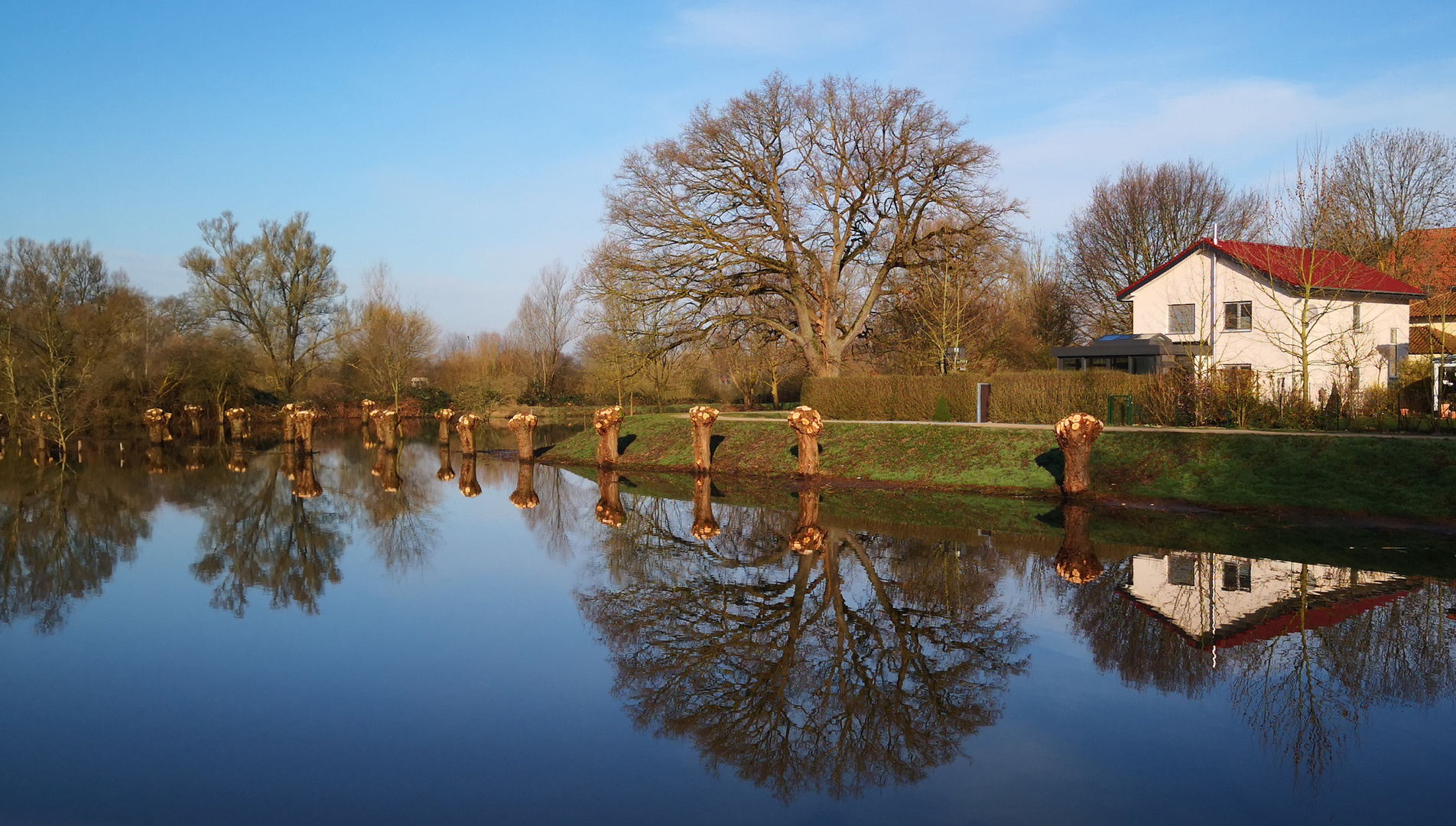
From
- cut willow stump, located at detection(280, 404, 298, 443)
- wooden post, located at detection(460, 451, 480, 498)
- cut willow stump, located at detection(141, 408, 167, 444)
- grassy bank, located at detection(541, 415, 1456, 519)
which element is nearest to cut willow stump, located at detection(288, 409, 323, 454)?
cut willow stump, located at detection(280, 404, 298, 443)

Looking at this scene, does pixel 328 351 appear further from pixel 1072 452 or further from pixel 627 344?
pixel 1072 452

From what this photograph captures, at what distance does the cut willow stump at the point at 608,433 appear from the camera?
26.6 meters

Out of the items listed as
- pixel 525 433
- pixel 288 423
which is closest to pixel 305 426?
pixel 288 423

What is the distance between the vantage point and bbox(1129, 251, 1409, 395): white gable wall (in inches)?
1228

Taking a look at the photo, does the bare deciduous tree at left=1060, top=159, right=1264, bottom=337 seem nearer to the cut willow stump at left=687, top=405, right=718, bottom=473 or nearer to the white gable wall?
the white gable wall

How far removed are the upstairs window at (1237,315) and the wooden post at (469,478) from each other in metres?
26.3

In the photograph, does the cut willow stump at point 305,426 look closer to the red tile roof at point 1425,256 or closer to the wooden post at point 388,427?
the wooden post at point 388,427

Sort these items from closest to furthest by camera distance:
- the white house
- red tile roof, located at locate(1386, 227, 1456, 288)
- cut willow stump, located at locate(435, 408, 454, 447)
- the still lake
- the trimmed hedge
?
1. the still lake
2. the trimmed hedge
3. the white house
4. cut willow stump, located at locate(435, 408, 454, 447)
5. red tile roof, located at locate(1386, 227, 1456, 288)

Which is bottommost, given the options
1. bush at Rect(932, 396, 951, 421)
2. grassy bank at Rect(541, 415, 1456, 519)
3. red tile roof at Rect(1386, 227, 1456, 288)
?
grassy bank at Rect(541, 415, 1456, 519)

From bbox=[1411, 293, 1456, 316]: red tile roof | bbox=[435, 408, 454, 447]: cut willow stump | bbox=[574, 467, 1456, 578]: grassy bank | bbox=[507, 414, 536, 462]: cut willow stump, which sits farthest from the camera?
bbox=[435, 408, 454, 447]: cut willow stump

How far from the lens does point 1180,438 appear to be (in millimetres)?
19047

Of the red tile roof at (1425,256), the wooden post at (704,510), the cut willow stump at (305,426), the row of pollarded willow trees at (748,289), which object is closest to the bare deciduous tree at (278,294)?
the row of pollarded willow trees at (748,289)

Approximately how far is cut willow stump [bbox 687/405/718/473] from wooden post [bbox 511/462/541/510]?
4.23 meters

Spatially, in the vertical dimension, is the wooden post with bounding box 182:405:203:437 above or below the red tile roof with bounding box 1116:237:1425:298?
below
